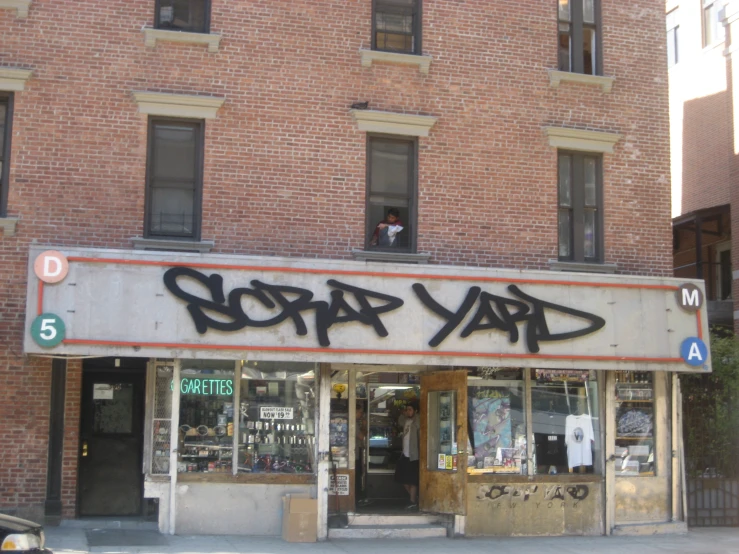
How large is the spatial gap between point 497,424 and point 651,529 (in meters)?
3.07

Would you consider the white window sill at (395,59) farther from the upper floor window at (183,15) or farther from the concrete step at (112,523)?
the concrete step at (112,523)

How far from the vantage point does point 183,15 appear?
48.3 feet

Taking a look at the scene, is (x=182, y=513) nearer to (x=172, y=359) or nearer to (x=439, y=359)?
(x=172, y=359)

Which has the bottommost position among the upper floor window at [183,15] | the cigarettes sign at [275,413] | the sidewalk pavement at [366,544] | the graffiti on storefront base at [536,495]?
the sidewalk pavement at [366,544]

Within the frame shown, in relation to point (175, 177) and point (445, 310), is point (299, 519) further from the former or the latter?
point (175, 177)

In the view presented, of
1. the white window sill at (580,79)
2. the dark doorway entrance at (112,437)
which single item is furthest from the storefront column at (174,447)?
the white window sill at (580,79)

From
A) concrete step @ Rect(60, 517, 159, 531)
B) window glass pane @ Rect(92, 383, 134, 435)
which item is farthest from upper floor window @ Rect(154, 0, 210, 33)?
concrete step @ Rect(60, 517, 159, 531)

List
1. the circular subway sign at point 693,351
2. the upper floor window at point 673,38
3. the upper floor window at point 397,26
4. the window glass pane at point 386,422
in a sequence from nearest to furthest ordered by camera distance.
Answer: the circular subway sign at point 693,351 → the upper floor window at point 397,26 → the window glass pane at point 386,422 → the upper floor window at point 673,38

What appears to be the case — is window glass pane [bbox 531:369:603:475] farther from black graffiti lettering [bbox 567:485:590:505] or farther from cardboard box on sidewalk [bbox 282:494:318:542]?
cardboard box on sidewalk [bbox 282:494:318:542]

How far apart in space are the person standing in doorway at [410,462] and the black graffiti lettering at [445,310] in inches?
107

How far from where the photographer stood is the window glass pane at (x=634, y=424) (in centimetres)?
1554

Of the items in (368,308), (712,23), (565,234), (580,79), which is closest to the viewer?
(368,308)

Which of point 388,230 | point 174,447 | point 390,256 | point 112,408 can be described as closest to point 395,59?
point 388,230

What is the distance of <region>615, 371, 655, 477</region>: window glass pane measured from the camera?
15.5 meters
